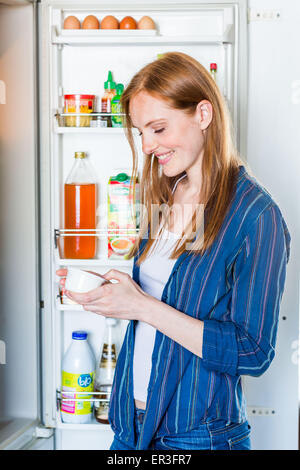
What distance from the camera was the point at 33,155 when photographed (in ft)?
4.98

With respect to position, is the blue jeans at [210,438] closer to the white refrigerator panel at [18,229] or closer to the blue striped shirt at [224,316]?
the blue striped shirt at [224,316]

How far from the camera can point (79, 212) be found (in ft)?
5.03

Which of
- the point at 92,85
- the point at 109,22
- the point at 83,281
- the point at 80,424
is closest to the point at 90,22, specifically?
the point at 109,22

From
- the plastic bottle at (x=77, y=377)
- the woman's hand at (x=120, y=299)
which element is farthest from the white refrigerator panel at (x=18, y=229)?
the woman's hand at (x=120, y=299)

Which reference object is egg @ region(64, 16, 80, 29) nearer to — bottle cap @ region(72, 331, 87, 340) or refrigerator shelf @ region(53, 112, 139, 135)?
refrigerator shelf @ region(53, 112, 139, 135)

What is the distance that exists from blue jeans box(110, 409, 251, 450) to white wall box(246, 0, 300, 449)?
2.05 feet

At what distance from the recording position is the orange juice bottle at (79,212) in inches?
60.2

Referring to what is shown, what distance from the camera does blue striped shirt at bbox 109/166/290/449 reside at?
0.85 metres

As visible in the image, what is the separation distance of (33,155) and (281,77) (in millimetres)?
698

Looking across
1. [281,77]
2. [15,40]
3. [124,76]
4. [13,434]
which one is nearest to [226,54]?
[281,77]

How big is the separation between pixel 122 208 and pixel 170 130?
0.55 meters

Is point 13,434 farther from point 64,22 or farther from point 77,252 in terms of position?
point 64,22

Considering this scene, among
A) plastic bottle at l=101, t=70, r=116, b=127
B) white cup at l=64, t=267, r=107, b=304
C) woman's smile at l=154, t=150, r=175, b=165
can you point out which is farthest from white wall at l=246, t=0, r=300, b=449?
white cup at l=64, t=267, r=107, b=304

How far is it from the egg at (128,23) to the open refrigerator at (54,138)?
4 centimetres
